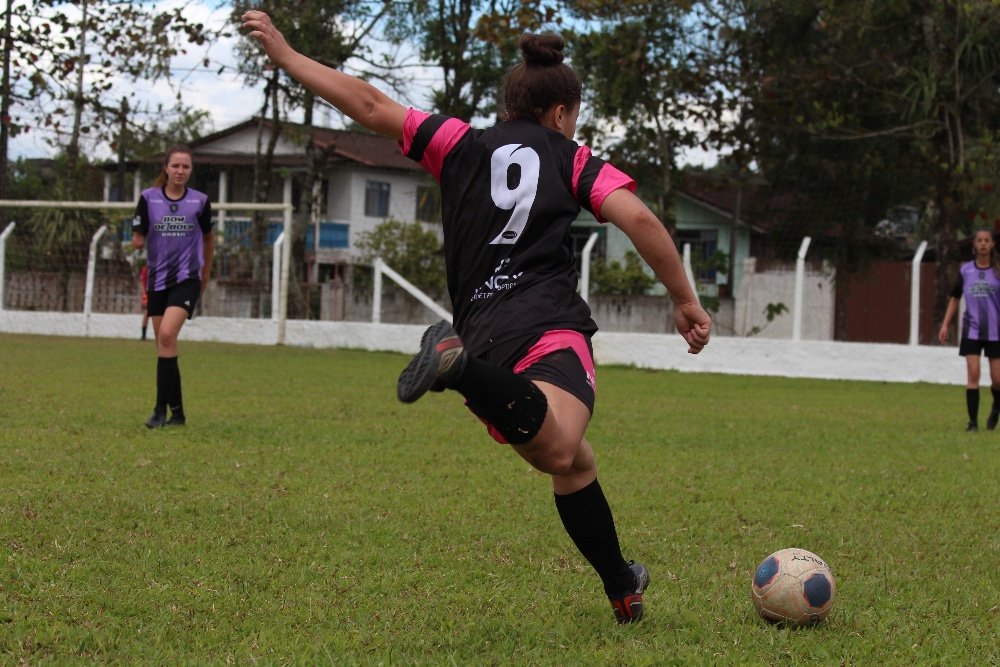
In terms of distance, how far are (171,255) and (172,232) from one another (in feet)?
0.60

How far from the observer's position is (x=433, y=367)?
2949 mm

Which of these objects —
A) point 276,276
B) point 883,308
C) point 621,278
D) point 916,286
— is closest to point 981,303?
point 916,286

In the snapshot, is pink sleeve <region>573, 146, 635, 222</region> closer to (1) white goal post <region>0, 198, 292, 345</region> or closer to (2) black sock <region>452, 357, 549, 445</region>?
(2) black sock <region>452, 357, 549, 445</region>

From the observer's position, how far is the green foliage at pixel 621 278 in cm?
2366

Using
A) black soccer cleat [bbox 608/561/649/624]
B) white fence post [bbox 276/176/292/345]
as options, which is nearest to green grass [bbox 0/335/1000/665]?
black soccer cleat [bbox 608/561/649/624]

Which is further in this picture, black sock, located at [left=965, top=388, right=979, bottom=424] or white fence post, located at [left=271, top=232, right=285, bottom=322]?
white fence post, located at [left=271, top=232, right=285, bottom=322]

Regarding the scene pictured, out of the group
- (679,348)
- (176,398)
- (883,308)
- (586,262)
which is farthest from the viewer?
(883,308)

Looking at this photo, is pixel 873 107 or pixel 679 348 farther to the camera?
pixel 873 107

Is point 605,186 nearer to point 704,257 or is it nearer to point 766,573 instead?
point 766,573

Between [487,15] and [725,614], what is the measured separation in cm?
1660

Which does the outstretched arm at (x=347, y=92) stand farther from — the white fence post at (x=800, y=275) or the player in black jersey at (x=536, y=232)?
the white fence post at (x=800, y=275)

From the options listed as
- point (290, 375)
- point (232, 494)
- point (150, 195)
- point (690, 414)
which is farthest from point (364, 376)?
point (232, 494)

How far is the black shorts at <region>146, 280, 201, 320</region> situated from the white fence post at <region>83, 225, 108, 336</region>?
49.0ft

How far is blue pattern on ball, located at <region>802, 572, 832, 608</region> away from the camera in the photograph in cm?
375
